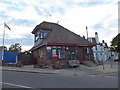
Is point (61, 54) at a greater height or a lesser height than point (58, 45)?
lesser

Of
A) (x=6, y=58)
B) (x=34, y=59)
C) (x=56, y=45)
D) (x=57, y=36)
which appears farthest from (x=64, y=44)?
(x=6, y=58)

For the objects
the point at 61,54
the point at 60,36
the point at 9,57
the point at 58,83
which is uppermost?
the point at 60,36

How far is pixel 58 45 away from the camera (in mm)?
22797

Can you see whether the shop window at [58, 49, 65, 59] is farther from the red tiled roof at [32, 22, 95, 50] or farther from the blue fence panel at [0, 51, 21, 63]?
the blue fence panel at [0, 51, 21, 63]

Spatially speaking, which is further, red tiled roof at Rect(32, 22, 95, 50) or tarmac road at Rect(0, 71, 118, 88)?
red tiled roof at Rect(32, 22, 95, 50)

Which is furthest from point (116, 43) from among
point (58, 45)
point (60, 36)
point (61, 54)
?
point (58, 45)

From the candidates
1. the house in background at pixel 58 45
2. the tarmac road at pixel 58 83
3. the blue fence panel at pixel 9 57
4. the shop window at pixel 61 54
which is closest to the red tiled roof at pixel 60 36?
the house in background at pixel 58 45

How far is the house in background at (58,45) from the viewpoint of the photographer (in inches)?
886

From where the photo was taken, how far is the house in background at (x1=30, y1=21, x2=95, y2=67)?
22500 mm

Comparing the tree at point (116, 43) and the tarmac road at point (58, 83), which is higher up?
the tree at point (116, 43)

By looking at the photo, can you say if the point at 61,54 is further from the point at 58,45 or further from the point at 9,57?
the point at 9,57

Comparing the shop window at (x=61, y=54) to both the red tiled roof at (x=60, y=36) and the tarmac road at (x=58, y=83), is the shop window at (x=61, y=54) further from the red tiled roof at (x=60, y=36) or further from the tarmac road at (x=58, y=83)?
the tarmac road at (x=58, y=83)

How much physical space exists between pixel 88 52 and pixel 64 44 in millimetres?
5497

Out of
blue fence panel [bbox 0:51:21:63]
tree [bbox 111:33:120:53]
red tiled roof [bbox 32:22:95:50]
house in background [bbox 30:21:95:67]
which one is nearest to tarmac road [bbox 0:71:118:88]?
house in background [bbox 30:21:95:67]
